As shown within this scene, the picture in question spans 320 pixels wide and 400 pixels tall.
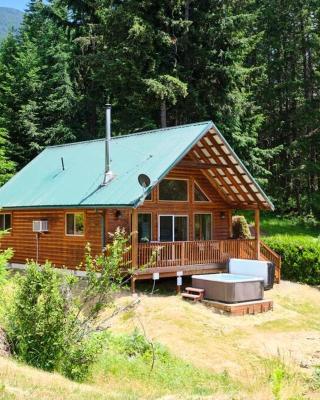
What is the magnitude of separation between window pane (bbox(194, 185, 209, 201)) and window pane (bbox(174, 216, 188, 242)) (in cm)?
107

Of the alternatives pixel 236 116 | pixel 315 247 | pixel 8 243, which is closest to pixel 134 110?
pixel 236 116

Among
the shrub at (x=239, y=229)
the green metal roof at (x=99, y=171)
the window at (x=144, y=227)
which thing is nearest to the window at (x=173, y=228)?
the window at (x=144, y=227)

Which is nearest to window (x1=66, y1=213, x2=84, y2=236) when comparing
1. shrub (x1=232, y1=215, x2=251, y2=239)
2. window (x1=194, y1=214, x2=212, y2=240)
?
window (x1=194, y1=214, x2=212, y2=240)

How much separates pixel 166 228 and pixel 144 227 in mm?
1060

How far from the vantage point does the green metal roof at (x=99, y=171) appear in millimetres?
17938

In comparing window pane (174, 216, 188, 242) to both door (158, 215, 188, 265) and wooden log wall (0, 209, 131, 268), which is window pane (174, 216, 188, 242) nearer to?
door (158, 215, 188, 265)

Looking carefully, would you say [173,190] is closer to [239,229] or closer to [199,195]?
[199,195]

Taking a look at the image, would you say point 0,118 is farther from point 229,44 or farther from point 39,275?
point 39,275

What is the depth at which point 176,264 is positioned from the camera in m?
18.7

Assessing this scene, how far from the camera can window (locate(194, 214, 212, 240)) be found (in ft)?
70.6

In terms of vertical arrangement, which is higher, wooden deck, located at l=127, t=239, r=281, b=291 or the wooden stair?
wooden deck, located at l=127, t=239, r=281, b=291

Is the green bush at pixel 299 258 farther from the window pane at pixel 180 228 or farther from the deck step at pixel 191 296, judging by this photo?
the deck step at pixel 191 296

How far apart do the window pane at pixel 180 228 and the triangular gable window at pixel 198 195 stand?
42.5 inches

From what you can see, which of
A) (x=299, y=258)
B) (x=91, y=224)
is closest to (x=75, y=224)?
(x=91, y=224)
